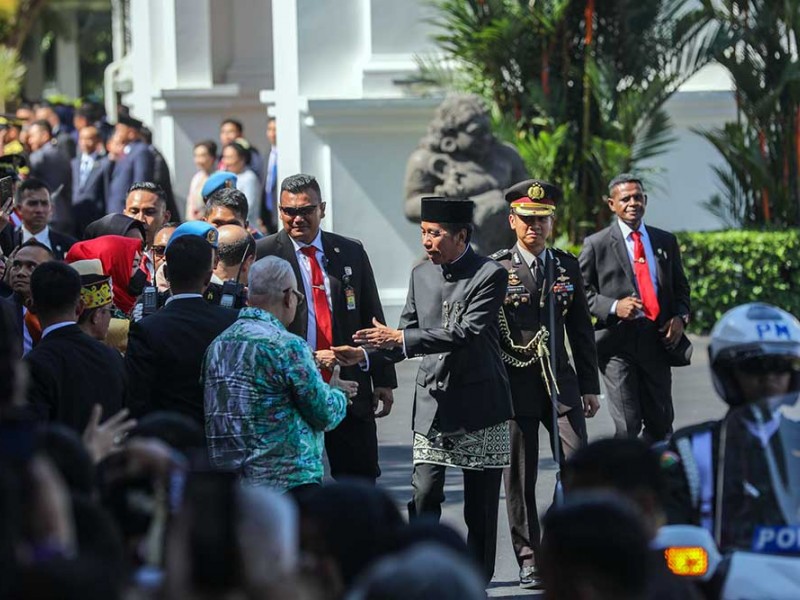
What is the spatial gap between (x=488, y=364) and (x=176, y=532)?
4.67 m

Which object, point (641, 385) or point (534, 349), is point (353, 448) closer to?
point (534, 349)

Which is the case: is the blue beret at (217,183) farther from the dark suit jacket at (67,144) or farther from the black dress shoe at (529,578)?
the dark suit jacket at (67,144)

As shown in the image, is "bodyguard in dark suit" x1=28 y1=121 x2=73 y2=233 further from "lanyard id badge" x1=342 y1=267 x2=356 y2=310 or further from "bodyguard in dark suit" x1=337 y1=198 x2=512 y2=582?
"bodyguard in dark suit" x1=337 y1=198 x2=512 y2=582

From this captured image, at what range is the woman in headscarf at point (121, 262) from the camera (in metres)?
8.59

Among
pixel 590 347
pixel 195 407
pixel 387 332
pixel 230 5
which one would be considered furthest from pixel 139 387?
pixel 230 5

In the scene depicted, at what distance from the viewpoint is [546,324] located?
28.6ft

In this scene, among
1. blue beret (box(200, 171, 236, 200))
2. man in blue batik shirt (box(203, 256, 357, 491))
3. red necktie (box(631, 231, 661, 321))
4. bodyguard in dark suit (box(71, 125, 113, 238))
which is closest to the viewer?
man in blue batik shirt (box(203, 256, 357, 491))

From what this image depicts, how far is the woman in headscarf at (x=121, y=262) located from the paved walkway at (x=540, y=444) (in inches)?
83.4

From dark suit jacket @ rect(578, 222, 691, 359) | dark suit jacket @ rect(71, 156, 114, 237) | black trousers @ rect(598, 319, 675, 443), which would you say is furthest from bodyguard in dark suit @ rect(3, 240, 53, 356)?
dark suit jacket @ rect(71, 156, 114, 237)

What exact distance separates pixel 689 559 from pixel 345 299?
4.24 m

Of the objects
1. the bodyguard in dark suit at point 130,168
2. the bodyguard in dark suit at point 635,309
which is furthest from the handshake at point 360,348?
the bodyguard in dark suit at point 130,168

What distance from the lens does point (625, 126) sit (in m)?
15.7

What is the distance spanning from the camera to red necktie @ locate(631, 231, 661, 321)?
9922 mm

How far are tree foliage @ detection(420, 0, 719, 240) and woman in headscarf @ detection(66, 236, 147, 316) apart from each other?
24.3 ft
